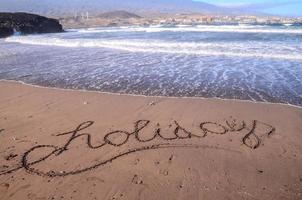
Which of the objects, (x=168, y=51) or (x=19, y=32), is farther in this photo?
(x=19, y=32)

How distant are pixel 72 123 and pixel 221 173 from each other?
300 centimetres

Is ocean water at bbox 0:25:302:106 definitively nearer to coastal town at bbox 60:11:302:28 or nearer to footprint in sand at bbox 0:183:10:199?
footprint in sand at bbox 0:183:10:199

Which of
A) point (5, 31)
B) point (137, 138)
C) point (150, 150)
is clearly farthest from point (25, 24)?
point (150, 150)

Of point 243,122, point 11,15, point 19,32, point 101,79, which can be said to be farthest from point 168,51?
point 11,15

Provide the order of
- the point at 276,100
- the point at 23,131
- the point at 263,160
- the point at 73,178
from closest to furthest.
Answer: the point at 73,178
the point at 263,160
the point at 23,131
the point at 276,100

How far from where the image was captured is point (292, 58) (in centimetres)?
1362

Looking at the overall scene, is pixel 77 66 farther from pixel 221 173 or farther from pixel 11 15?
pixel 11 15

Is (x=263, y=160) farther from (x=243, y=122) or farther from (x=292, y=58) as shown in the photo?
(x=292, y=58)

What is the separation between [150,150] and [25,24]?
3762cm

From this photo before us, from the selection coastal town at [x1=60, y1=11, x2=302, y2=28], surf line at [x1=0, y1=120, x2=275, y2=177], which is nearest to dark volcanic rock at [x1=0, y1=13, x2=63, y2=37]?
coastal town at [x1=60, y1=11, x2=302, y2=28]

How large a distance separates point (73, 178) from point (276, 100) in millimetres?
5164

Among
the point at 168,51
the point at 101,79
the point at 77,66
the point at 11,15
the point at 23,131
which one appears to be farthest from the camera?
the point at 11,15

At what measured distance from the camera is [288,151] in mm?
5430

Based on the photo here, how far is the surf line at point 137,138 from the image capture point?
5.00 meters
